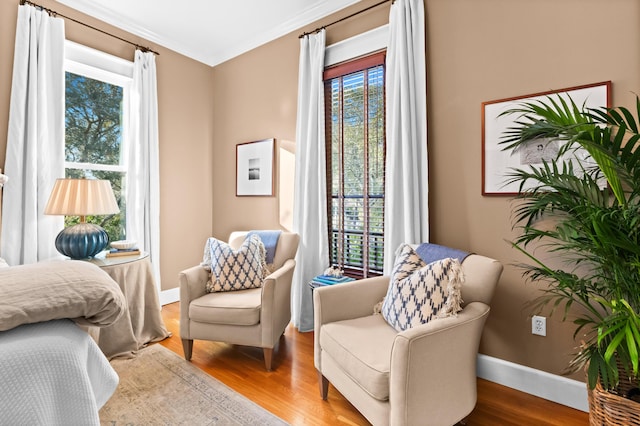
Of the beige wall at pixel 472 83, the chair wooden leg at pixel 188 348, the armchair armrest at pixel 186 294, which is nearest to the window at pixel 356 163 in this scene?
the beige wall at pixel 472 83

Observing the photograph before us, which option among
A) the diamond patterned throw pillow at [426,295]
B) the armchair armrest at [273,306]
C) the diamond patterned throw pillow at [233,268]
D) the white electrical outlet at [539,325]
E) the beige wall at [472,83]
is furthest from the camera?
the diamond patterned throw pillow at [233,268]


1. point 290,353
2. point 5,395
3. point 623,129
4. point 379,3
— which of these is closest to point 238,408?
point 290,353

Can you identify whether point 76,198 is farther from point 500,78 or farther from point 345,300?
point 500,78

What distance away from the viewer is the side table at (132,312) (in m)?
2.37

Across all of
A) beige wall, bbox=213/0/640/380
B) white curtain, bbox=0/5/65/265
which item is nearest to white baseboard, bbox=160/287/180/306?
white curtain, bbox=0/5/65/265

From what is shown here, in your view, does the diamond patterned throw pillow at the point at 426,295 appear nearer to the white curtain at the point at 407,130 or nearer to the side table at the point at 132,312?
the white curtain at the point at 407,130

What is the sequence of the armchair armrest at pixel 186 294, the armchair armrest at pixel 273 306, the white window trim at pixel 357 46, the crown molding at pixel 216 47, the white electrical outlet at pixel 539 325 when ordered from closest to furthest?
the white electrical outlet at pixel 539 325 < the armchair armrest at pixel 273 306 < the armchair armrest at pixel 186 294 < the white window trim at pixel 357 46 < the crown molding at pixel 216 47

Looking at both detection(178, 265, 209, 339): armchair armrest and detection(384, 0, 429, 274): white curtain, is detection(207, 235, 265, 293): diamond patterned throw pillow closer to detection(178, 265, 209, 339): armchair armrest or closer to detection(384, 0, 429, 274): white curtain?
detection(178, 265, 209, 339): armchair armrest

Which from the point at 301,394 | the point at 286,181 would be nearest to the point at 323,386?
the point at 301,394

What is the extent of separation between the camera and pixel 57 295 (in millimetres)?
856

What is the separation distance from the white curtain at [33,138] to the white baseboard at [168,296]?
1122mm

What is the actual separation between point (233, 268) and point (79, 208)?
1.15 metres

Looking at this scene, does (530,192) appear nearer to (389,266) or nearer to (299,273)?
(389,266)

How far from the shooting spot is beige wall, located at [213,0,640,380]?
5.96ft
